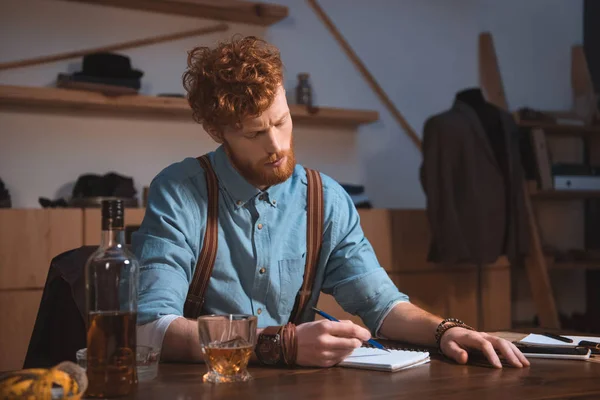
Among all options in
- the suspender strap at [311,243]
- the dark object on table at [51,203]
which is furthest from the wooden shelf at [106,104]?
the suspender strap at [311,243]

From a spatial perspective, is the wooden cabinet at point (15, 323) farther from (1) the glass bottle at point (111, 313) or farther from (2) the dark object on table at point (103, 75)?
(1) the glass bottle at point (111, 313)

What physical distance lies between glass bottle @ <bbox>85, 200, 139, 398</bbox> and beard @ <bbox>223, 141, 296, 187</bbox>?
2.11 ft

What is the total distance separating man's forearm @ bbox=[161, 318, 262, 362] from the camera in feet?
4.07

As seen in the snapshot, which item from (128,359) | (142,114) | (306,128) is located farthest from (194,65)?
(306,128)

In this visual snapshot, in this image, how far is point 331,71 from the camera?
14.1ft

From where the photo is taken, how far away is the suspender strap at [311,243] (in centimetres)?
168

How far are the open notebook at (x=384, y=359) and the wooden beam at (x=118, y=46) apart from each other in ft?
9.35

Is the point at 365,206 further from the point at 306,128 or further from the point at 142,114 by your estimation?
the point at 142,114

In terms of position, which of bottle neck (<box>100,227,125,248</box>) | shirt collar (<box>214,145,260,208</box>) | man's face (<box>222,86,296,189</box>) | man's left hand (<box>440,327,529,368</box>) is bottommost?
man's left hand (<box>440,327,529,368</box>)

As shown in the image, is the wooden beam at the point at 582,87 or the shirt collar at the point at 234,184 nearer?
the shirt collar at the point at 234,184

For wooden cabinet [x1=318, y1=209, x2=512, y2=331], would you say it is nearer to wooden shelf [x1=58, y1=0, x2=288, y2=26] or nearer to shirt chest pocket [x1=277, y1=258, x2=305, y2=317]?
wooden shelf [x1=58, y1=0, x2=288, y2=26]

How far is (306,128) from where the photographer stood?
13.7 feet

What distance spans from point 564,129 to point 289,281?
11.5 ft

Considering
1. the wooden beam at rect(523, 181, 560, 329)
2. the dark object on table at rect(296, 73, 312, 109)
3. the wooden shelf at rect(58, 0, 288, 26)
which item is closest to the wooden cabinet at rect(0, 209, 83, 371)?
the wooden shelf at rect(58, 0, 288, 26)
